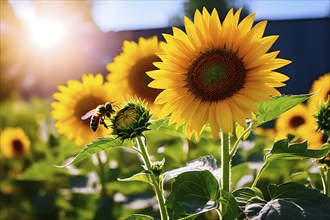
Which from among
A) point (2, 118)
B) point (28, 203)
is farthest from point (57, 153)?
point (2, 118)

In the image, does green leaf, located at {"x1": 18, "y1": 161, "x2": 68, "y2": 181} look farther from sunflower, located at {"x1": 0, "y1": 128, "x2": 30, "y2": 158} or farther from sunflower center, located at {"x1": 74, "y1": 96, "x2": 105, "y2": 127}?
sunflower, located at {"x1": 0, "y1": 128, "x2": 30, "y2": 158}

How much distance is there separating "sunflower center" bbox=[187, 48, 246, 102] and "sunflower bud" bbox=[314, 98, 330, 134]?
23 centimetres

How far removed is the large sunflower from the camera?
1.10m

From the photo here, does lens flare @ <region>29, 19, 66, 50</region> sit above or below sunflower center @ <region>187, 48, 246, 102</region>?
above

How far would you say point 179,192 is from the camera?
1097mm

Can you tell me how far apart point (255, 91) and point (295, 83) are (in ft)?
33.4

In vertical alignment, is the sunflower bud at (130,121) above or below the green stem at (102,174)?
above

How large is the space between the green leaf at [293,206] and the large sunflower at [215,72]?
0.15m

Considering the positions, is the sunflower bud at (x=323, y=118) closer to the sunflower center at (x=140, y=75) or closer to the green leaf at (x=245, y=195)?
the green leaf at (x=245, y=195)

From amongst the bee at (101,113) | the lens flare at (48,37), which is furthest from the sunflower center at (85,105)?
the lens flare at (48,37)

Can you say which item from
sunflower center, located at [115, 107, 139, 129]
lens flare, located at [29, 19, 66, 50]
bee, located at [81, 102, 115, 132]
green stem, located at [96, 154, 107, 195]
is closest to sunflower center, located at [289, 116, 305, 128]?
green stem, located at [96, 154, 107, 195]

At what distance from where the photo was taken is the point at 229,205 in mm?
1030

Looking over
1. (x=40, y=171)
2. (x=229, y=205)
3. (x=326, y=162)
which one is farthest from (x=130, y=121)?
(x=40, y=171)

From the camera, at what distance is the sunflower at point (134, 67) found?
7.82 feet
